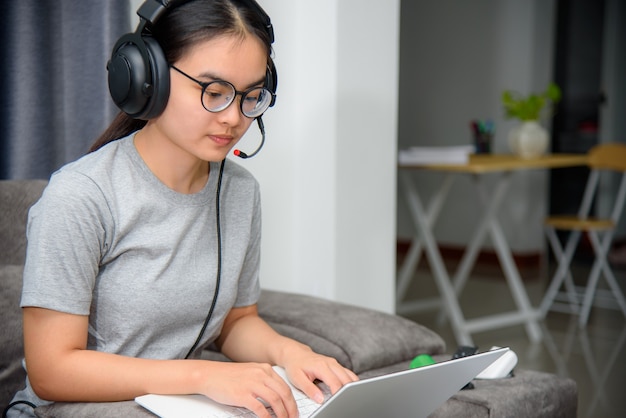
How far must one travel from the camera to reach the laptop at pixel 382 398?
3.19ft

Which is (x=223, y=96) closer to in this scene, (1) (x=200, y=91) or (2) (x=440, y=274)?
(1) (x=200, y=91)

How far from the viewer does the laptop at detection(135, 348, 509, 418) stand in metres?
0.97

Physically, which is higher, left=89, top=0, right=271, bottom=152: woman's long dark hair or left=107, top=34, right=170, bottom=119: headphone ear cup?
left=89, top=0, right=271, bottom=152: woman's long dark hair

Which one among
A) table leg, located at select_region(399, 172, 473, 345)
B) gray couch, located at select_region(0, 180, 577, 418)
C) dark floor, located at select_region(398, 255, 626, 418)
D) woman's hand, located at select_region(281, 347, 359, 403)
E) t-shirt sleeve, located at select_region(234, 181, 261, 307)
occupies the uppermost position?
t-shirt sleeve, located at select_region(234, 181, 261, 307)

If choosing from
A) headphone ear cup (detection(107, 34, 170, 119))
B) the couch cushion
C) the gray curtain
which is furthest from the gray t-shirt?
the gray curtain

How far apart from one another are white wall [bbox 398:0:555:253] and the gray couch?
13.3 ft

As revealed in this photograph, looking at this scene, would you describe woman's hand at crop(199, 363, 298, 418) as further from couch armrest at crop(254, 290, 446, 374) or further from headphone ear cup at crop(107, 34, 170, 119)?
couch armrest at crop(254, 290, 446, 374)

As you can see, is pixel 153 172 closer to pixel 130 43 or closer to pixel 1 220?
pixel 130 43

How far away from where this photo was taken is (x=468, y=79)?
5801 millimetres

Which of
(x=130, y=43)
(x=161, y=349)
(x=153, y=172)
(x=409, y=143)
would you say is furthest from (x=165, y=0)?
(x=409, y=143)

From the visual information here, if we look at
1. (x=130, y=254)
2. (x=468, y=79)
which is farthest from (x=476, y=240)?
(x=130, y=254)

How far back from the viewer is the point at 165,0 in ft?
3.75

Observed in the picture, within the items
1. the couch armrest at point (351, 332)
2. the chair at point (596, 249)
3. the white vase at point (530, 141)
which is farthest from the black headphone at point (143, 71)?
the chair at point (596, 249)

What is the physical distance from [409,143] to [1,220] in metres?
4.73
